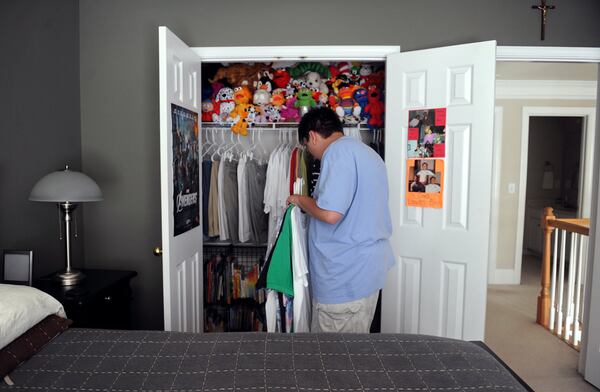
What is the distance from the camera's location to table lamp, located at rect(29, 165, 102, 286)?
1757 millimetres

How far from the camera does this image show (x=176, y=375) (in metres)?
1.04

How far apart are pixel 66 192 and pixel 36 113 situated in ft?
1.88

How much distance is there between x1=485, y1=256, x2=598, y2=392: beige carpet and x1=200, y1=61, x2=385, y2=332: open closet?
177cm

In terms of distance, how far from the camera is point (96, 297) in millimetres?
1868

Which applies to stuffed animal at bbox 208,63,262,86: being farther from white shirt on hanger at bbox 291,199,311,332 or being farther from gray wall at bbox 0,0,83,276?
white shirt on hanger at bbox 291,199,311,332

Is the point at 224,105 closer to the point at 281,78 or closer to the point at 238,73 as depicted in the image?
the point at 238,73

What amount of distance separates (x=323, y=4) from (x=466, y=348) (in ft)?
6.76

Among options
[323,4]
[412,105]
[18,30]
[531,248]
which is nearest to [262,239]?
[412,105]

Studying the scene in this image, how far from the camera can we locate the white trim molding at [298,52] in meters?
2.41

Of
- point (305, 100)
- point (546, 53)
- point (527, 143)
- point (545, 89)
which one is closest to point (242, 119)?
point (305, 100)

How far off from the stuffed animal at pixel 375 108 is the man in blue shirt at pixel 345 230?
3.88ft

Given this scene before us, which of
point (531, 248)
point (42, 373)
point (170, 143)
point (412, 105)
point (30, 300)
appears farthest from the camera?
point (531, 248)

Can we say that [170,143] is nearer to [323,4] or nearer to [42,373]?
[42,373]

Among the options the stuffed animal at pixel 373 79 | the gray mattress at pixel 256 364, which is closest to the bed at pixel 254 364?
the gray mattress at pixel 256 364
